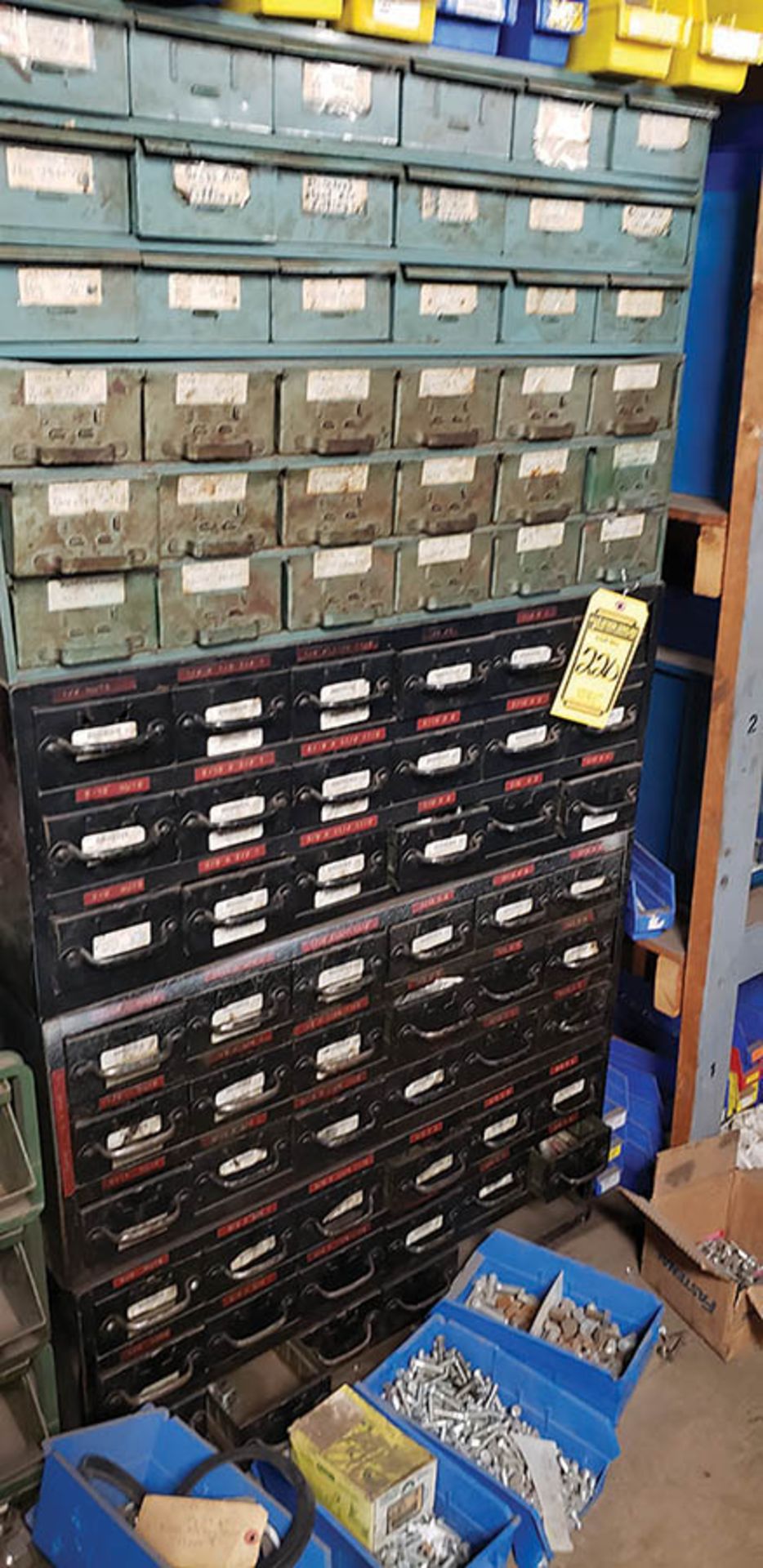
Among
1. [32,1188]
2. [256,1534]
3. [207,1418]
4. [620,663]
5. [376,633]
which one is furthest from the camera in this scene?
[620,663]

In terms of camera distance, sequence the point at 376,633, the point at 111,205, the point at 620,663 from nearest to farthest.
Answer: the point at 111,205
the point at 376,633
the point at 620,663

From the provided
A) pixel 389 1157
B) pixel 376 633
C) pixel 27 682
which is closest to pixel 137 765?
pixel 27 682

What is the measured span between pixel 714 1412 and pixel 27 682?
1.82 m

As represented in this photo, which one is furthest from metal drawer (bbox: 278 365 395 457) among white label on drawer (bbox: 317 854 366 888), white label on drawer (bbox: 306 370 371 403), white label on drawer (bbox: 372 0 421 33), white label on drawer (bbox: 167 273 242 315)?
white label on drawer (bbox: 317 854 366 888)

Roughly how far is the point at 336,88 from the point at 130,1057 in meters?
1.39

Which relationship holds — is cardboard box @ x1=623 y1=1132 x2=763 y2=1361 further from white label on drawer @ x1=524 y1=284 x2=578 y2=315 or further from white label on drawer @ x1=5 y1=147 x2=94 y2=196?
white label on drawer @ x1=5 y1=147 x2=94 y2=196

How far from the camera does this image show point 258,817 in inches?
79.6

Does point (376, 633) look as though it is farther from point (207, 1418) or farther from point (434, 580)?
point (207, 1418)

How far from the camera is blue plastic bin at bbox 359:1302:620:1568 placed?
6.91 ft

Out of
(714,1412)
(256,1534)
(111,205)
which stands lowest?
(714,1412)

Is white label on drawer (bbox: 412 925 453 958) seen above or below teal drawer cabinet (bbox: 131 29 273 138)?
below

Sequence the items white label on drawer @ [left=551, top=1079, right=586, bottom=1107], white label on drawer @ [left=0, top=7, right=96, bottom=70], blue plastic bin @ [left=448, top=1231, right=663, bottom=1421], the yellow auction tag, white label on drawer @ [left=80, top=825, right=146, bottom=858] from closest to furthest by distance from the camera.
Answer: white label on drawer @ [left=0, top=7, right=96, bottom=70] → white label on drawer @ [left=80, top=825, right=146, bottom=858] → blue plastic bin @ [left=448, top=1231, right=663, bottom=1421] → the yellow auction tag → white label on drawer @ [left=551, top=1079, right=586, bottom=1107]

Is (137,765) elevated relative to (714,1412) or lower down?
→ elevated

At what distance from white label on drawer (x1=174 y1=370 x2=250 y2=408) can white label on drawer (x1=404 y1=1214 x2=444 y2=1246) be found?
157 centimetres
